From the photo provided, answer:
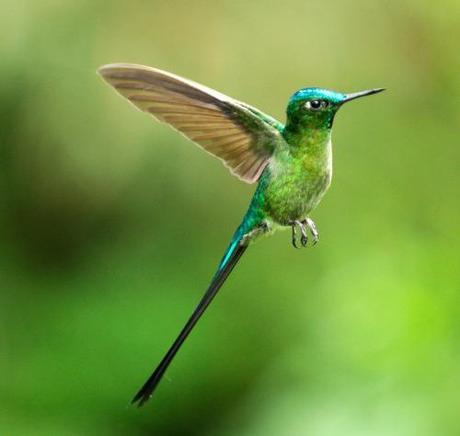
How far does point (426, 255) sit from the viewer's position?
14.1 feet

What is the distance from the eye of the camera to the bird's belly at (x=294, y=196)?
1.81 meters

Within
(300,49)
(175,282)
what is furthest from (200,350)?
(300,49)

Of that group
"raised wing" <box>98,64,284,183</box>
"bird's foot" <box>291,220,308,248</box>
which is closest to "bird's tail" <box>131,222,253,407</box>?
"bird's foot" <box>291,220,308,248</box>

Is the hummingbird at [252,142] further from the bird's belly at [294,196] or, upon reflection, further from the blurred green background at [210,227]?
the blurred green background at [210,227]

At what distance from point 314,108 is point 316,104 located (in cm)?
2

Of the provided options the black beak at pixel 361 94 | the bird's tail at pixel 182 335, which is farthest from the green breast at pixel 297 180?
the black beak at pixel 361 94

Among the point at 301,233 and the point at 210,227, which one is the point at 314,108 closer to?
the point at 301,233

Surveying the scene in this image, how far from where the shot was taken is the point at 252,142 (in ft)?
6.91

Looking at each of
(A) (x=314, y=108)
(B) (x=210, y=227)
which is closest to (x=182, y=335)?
(A) (x=314, y=108)

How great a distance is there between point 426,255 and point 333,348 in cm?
67

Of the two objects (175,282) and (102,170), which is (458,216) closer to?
(175,282)

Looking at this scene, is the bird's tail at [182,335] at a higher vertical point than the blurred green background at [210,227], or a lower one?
lower

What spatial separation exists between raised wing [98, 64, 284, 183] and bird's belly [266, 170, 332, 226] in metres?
0.11

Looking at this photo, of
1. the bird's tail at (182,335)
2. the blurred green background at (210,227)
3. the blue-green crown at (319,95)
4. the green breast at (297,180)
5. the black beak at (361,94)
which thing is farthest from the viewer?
the blurred green background at (210,227)
